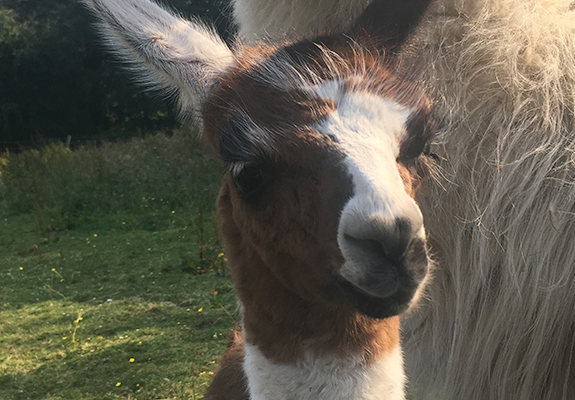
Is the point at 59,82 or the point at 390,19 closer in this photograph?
the point at 390,19

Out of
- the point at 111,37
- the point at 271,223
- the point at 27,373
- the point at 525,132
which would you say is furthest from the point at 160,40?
the point at 27,373

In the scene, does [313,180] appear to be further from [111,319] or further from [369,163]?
[111,319]

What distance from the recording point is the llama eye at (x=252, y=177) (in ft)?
2.88

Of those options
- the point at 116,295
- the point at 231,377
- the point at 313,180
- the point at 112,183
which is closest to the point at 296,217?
the point at 313,180

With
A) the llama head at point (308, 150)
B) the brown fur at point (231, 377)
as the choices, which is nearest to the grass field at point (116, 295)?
the brown fur at point (231, 377)

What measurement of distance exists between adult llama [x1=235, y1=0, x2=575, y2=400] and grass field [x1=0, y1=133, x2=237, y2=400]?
144cm

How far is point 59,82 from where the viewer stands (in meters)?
9.59

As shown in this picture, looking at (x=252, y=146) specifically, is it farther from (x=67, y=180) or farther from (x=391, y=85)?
(x=67, y=180)

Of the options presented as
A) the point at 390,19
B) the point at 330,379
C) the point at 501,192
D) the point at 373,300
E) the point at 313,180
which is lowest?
the point at 330,379

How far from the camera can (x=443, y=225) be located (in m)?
1.21

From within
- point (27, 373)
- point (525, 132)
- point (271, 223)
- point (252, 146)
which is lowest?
point (27, 373)

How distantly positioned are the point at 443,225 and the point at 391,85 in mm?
426

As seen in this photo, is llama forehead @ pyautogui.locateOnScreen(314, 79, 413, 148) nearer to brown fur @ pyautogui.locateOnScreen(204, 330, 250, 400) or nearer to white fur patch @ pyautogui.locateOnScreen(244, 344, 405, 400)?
white fur patch @ pyautogui.locateOnScreen(244, 344, 405, 400)

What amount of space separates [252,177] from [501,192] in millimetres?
600
